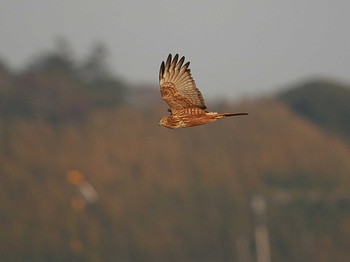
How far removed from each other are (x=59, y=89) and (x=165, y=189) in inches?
703

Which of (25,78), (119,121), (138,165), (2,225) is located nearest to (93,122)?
(119,121)

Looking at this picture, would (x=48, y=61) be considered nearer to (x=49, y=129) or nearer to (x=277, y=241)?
(x=49, y=129)

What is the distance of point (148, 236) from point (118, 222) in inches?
50.1

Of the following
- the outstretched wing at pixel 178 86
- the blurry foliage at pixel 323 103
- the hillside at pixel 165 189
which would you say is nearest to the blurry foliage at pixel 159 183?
the hillside at pixel 165 189

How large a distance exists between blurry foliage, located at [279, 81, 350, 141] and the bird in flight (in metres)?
53.5

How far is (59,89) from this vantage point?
63.5m

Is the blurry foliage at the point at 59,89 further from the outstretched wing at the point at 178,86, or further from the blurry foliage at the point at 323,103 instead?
the outstretched wing at the point at 178,86

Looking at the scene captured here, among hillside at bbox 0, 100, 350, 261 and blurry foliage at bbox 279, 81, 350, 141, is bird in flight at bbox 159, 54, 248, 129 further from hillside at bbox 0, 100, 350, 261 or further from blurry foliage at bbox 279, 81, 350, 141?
blurry foliage at bbox 279, 81, 350, 141

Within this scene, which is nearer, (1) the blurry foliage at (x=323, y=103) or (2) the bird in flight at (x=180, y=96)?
(2) the bird in flight at (x=180, y=96)

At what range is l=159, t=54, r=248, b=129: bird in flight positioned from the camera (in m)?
10.9

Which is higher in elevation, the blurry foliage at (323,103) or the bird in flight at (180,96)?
the blurry foliage at (323,103)

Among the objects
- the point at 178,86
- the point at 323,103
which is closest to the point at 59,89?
the point at 323,103

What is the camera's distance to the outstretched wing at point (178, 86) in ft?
36.6

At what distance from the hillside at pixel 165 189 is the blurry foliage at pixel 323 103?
8271 millimetres
